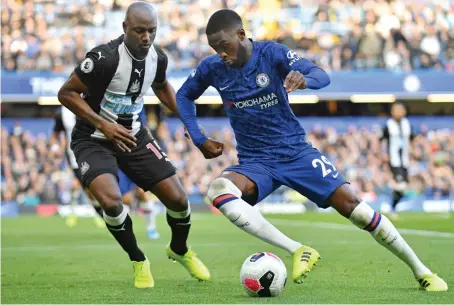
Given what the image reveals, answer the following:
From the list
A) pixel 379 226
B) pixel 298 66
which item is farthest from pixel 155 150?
pixel 379 226

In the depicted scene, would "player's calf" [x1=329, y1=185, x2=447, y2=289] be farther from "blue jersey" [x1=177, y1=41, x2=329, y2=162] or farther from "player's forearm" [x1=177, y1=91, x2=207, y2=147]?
"player's forearm" [x1=177, y1=91, x2=207, y2=147]

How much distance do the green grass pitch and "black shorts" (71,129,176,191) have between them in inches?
38.0

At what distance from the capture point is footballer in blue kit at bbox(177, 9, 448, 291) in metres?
7.20

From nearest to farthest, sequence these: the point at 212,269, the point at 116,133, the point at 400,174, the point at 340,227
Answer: the point at 116,133 < the point at 212,269 < the point at 340,227 < the point at 400,174

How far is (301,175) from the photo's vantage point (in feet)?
24.4

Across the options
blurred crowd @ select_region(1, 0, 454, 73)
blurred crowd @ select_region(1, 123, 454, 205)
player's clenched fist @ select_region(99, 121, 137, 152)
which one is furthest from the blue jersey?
blurred crowd @ select_region(1, 0, 454, 73)

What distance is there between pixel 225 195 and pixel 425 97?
25.0 meters

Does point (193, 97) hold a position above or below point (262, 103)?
below

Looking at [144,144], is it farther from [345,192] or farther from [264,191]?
[345,192]

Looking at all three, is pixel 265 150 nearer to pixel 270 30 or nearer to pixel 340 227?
pixel 340 227

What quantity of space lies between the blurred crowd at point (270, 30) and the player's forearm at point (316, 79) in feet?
72.1

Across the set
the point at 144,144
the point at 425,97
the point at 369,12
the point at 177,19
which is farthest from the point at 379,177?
the point at 144,144

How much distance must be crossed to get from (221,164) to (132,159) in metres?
21.4

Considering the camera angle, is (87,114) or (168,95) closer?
(87,114)
